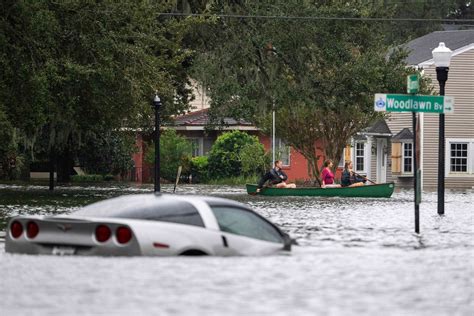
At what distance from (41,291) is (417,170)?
47.2ft

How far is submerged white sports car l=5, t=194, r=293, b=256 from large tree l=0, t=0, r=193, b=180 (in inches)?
862

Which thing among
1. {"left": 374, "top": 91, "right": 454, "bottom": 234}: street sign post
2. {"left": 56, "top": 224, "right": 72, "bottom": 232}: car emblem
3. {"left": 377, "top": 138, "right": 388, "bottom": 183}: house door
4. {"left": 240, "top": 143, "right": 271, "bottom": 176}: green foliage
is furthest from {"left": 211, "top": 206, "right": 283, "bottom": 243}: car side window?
{"left": 377, "top": 138, "right": 388, "bottom": 183}: house door

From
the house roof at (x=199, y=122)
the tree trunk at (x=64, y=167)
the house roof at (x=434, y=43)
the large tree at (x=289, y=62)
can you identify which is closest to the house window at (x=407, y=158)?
the house roof at (x=434, y=43)

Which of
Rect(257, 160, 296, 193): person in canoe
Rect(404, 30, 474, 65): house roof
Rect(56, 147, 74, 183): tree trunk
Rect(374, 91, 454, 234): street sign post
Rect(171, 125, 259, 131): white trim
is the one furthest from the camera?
Rect(171, 125, 259, 131): white trim

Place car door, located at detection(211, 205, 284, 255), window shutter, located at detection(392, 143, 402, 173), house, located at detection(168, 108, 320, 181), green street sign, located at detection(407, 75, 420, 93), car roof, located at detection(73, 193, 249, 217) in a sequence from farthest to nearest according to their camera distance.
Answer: window shutter, located at detection(392, 143, 402, 173) < house, located at detection(168, 108, 320, 181) < green street sign, located at detection(407, 75, 420, 93) < car door, located at detection(211, 205, 284, 255) < car roof, located at detection(73, 193, 249, 217)

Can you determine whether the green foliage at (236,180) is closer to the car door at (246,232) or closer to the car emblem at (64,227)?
the car door at (246,232)

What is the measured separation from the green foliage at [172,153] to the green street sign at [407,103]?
4492cm

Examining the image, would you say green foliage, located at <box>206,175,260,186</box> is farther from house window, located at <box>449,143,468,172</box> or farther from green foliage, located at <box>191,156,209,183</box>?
house window, located at <box>449,143,468,172</box>

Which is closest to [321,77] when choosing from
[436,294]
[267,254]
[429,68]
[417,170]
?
[429,68]

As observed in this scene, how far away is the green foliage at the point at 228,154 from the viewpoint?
7256 centimetres

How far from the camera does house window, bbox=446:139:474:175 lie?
246ft

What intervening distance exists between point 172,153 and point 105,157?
5.21m

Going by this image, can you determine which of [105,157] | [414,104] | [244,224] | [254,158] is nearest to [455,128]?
[254,158]

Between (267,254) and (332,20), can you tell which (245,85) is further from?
(267,254)
